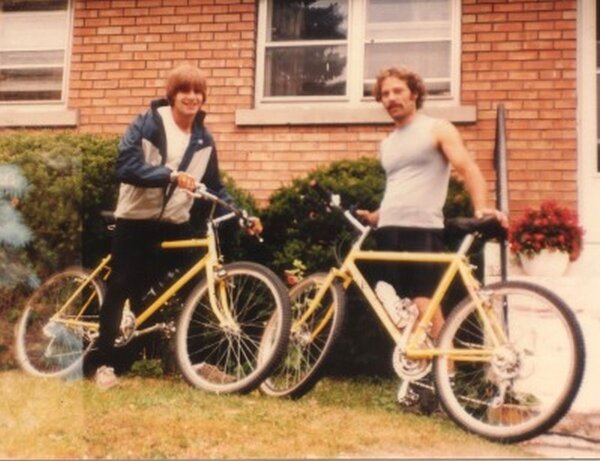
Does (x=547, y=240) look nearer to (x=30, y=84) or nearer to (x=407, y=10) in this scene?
(x=407, y=10)

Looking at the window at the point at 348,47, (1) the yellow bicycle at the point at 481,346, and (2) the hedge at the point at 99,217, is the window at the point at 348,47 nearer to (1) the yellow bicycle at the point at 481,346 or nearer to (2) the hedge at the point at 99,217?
(2) the hedge at the point at 99,217

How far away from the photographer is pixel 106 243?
5.77 m

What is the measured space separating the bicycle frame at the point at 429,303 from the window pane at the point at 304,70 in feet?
9.39

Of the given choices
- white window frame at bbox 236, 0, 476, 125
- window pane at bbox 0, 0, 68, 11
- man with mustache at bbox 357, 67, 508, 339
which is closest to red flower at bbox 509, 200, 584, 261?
man with mustache at bbox 357, 67, 508, 339

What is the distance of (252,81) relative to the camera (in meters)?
7.24

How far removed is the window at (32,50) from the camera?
25.6ft

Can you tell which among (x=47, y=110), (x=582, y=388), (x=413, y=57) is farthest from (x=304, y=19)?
(x=582, y=388)

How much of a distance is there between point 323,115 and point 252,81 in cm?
75

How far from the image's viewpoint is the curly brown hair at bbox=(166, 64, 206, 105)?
4605mm

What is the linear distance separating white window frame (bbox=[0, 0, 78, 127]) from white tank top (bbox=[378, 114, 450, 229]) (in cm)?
393

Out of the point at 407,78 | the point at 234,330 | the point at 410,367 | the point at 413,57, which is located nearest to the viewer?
the point at 410,367

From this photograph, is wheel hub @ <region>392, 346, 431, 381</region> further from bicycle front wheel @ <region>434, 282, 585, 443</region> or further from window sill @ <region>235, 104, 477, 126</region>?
window sill @ <region>235, 104, 477, 126</region>

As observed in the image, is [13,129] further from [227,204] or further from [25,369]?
[227,204]

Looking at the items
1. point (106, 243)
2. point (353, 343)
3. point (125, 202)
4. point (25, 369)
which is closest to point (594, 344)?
point (353, 343)
